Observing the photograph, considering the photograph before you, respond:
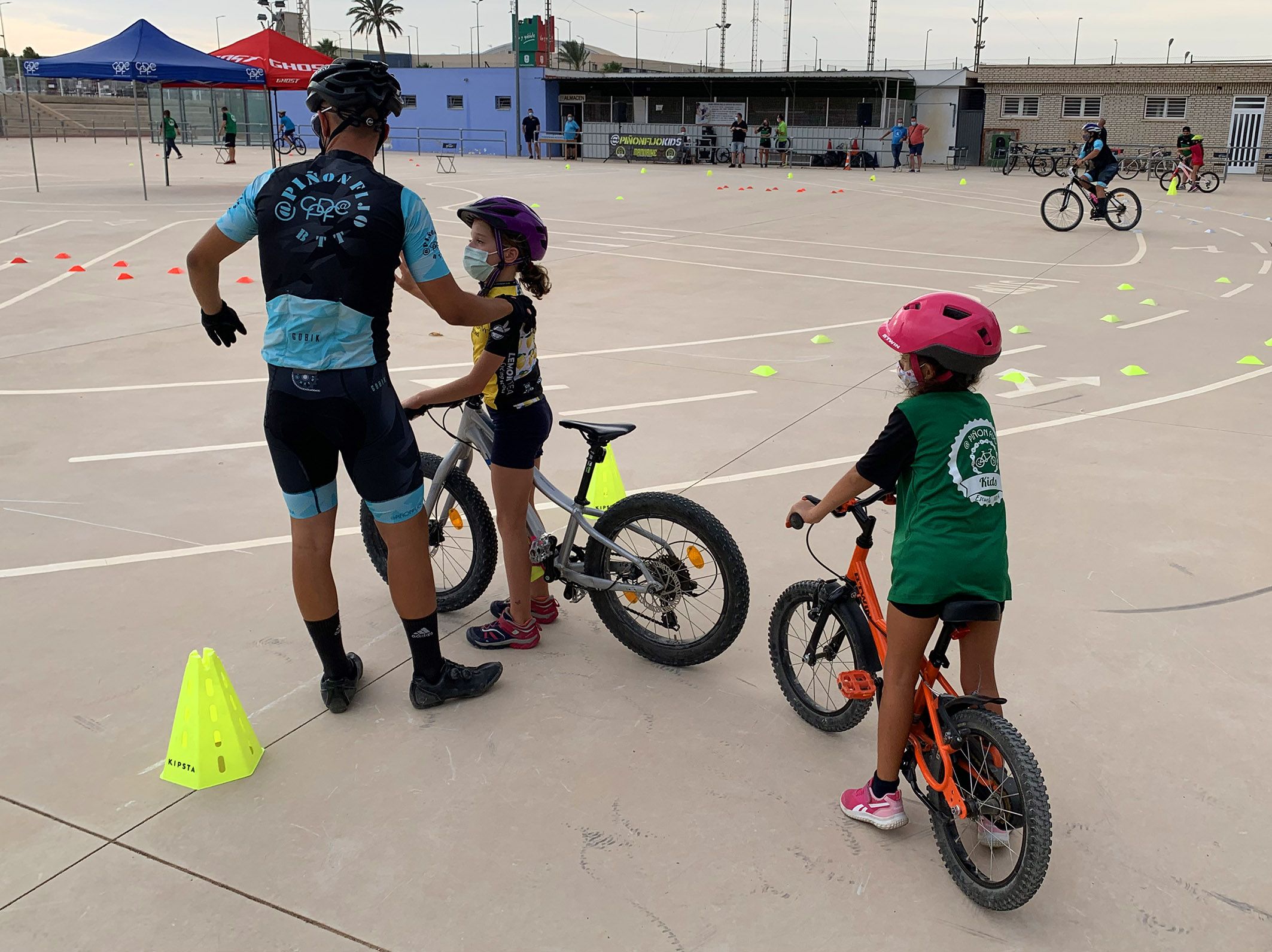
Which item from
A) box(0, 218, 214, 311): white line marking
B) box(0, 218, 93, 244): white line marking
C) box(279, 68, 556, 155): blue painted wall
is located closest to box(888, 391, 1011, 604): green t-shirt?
box(0, 218, 214, 311): white line marking

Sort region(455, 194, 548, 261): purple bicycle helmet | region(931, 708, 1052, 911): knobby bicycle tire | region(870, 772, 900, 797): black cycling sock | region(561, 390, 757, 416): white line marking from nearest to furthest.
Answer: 1. region(931, 708, 1052, 911): knobby bicycle tire
2. region(870, 772, 900, 797): black cycling sock
3. region(455, 194, 548, 261): purple bicycle helmet
4. region(561, 390, 757, 416): white line marking

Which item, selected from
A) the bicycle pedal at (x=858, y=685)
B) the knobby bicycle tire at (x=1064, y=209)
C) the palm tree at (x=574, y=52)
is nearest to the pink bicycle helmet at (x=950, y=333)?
the bicycle pedal at (x=858, y=685)

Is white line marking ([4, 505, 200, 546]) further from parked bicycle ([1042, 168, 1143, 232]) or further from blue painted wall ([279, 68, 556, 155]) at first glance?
blue painted wall ([279, 68, 556, 155])

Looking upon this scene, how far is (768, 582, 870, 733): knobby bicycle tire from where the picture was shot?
331 cm

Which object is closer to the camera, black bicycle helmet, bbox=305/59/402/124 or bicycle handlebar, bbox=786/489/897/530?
bicycle handlebar, bbox=786/489/897/530

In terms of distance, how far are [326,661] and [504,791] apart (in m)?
0.85

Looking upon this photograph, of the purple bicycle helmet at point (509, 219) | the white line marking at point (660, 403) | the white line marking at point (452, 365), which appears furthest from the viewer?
the white line marking at point (452, 365)

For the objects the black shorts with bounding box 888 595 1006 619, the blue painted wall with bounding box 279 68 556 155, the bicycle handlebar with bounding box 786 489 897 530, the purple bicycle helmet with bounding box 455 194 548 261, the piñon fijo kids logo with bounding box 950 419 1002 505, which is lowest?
the black shorts with bounding box 888 595 1006 619

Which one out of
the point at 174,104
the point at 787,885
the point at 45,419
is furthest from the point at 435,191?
the point at 174,104

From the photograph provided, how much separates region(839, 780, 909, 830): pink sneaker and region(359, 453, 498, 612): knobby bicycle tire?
180cm

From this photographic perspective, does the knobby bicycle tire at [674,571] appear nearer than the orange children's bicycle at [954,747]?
No

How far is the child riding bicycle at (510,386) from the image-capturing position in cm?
352

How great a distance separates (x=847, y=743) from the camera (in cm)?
342

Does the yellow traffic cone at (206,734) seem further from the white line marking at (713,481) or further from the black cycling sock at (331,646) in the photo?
the white line marking at (713,481)
